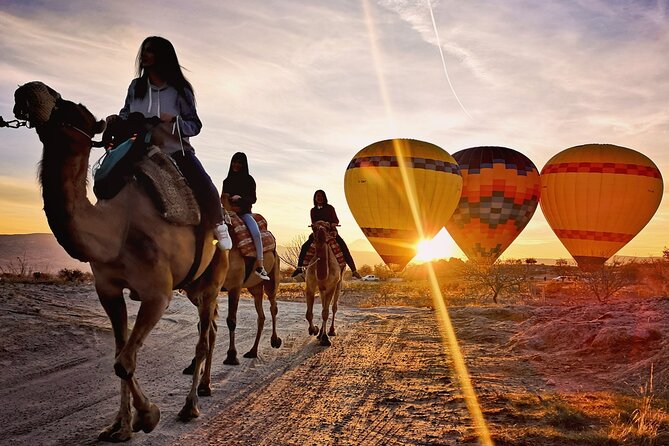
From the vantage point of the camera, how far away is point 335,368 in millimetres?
9828

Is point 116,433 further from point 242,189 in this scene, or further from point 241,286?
point 242,189

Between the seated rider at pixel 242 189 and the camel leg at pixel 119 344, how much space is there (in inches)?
175

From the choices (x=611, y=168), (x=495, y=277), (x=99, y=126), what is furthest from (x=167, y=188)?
(x=611, y=168)

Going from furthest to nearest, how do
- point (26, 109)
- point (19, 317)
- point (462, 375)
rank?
point (19, 317) < point (462, 375) < point (26, 109)

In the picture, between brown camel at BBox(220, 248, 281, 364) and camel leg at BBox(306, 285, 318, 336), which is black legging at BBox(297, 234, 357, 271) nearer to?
camel leg at BBox(306, 285, 318, 336)

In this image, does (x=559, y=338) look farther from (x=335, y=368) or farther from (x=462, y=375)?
(x=335, y=368)

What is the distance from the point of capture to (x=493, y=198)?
39562 mm

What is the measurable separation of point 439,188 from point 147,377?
2973 cm

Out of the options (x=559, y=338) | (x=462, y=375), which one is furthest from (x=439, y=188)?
(x=462, y=375)

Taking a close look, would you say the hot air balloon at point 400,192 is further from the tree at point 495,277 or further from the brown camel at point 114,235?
the brown camel at point 114,235

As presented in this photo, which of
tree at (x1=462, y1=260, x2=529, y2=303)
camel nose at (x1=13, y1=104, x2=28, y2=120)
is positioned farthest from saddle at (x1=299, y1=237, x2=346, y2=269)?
tree at (x1=462, y1=260, x2=529, y2=303)

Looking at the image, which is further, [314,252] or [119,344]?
[314,252]

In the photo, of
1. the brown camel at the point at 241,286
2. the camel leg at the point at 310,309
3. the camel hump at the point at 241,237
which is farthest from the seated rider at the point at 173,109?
the camel leg at the point at 310,309

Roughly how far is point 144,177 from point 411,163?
31.4m
